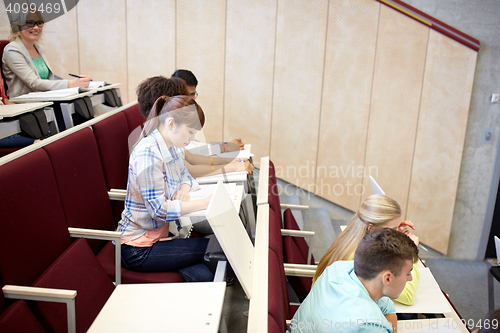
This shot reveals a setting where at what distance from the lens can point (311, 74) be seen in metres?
3.65

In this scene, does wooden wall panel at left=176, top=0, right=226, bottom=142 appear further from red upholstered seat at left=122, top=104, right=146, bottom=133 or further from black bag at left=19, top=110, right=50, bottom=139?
black bag at left=19, top=110, right=50, bottom=139

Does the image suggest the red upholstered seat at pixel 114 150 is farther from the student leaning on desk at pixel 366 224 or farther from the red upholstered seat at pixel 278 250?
the student leaning on desk at pixel 366 224

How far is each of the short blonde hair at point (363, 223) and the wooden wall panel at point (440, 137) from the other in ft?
7.74

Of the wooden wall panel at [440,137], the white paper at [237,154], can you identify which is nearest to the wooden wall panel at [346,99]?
the wooden wall panel at [440,137]

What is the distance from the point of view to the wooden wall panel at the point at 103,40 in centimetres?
355

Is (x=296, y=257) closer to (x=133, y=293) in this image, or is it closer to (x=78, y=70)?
(x=133, y=293)

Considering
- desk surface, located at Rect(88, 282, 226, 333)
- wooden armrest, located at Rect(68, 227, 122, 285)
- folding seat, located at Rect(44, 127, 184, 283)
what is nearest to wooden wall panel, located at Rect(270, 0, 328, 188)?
folding seat, located at Rect(44, 127, 184, 283)

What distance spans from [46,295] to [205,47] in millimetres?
2834

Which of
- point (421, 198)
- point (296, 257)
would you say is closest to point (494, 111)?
point (421, 198)

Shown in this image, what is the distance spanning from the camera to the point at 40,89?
2.60 meters

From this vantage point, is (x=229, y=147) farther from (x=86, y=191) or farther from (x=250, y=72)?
(x=250, y=72)

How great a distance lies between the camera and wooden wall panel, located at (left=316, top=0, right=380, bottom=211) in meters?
3.52

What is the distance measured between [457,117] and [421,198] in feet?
2.76

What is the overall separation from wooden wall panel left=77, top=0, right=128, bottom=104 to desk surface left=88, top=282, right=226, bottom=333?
2912 mm
